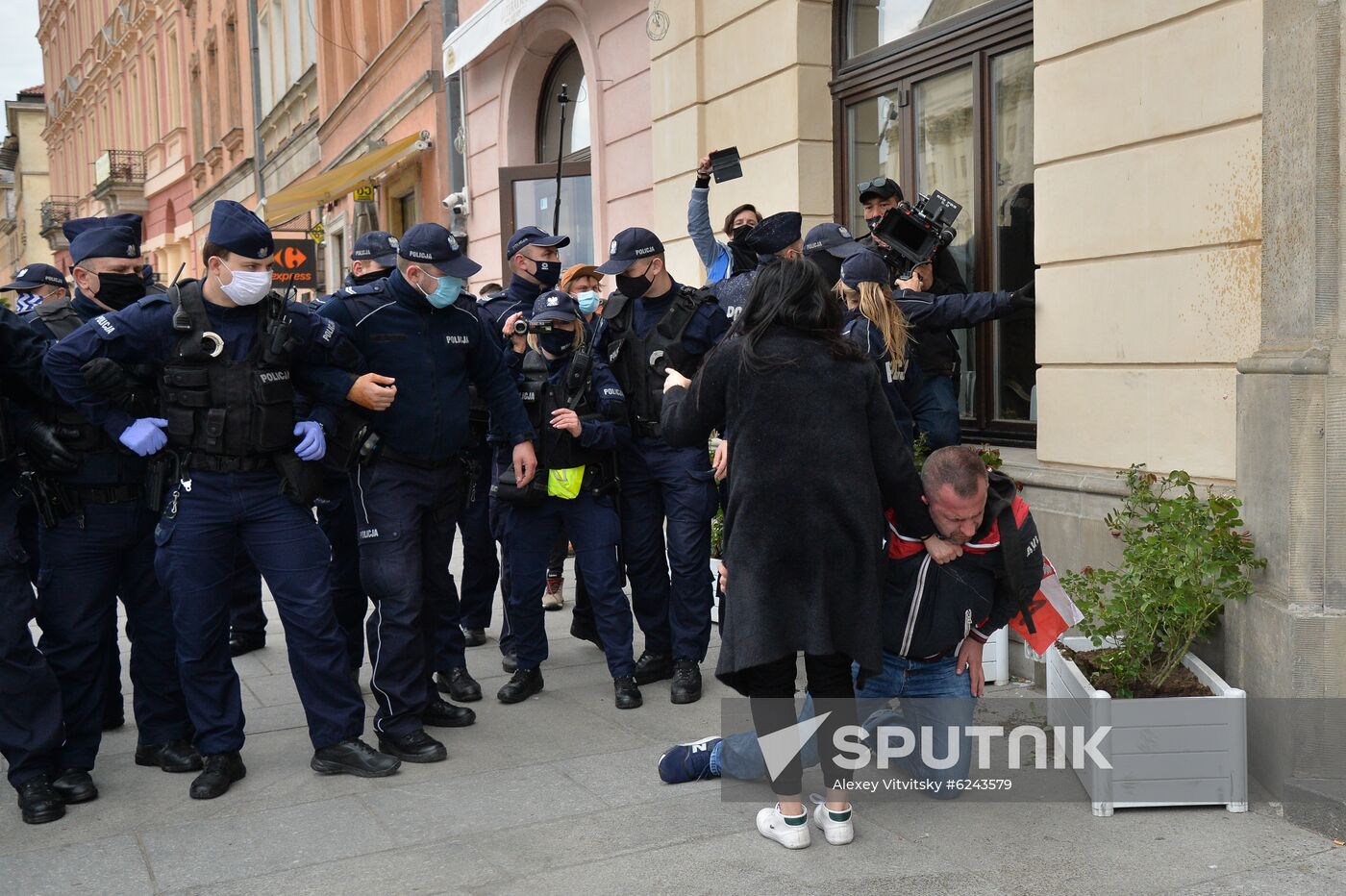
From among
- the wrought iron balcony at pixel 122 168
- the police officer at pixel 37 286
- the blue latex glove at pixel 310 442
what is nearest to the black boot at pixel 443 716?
the blue latex glove at pixel 310 442

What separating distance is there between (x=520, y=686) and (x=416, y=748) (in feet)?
2.94

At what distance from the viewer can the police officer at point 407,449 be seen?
16.3 feet

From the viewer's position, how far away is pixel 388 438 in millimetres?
5020

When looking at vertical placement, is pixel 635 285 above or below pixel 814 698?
above

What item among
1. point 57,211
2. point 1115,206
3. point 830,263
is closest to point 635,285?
point 830,263

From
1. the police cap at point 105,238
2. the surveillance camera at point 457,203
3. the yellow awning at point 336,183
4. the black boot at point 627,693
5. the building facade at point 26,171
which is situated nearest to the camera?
the police cap at point 105,238

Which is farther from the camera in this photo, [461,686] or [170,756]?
[461,686]

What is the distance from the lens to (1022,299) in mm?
6051

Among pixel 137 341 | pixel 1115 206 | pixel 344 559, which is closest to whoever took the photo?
pixel 137 341

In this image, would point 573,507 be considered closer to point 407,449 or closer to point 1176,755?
point 407,449

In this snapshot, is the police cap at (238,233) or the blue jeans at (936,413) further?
the blue jeans at (936,413)

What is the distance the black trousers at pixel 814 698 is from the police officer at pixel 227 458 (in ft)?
5.07

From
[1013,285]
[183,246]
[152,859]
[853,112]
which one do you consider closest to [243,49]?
[183,246]

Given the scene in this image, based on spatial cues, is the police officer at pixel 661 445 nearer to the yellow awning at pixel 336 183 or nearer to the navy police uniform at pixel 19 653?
the navy police uniform at pixel 19 653
